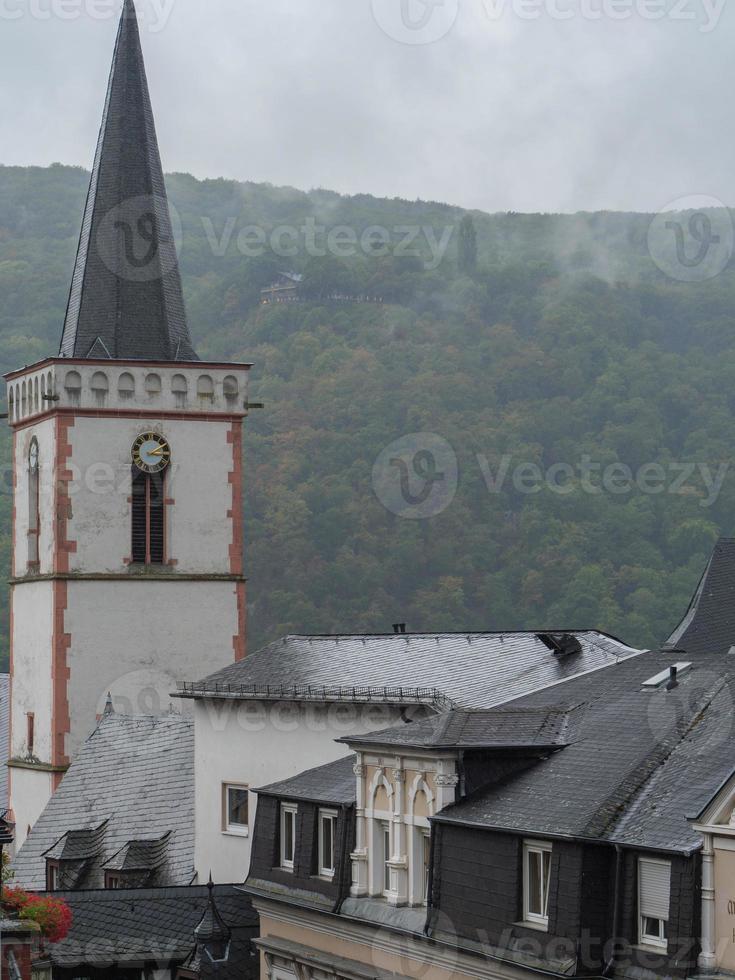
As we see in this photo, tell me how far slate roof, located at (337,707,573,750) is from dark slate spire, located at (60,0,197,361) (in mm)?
23896

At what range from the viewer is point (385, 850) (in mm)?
28641

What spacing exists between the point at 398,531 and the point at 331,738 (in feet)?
178

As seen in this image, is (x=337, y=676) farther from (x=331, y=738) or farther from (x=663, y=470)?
(x=663, y=470)

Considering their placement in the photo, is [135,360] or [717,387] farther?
[717,387]

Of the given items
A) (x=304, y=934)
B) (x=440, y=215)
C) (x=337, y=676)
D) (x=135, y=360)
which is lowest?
(x=304, y=934)

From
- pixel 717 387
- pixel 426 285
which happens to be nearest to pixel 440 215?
pixel 426 285

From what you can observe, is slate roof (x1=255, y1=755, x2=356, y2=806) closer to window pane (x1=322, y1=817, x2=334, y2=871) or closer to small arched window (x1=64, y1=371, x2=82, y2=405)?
window pane (x1=322, y1=817, x2=334, y2=871)

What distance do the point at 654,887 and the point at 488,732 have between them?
5.66 m

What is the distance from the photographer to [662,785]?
945 inches

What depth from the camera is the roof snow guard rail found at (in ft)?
110

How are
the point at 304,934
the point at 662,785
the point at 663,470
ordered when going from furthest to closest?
the point at 663,470
the point at 304,934
the point at 662,785

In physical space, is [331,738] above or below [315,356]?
below

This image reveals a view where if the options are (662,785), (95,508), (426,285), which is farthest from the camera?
(426,285)

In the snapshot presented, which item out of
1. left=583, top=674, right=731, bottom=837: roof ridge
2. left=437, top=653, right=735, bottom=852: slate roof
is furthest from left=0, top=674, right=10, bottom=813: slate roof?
left=583, top=674, right=731, bottom=837: roof ridge
